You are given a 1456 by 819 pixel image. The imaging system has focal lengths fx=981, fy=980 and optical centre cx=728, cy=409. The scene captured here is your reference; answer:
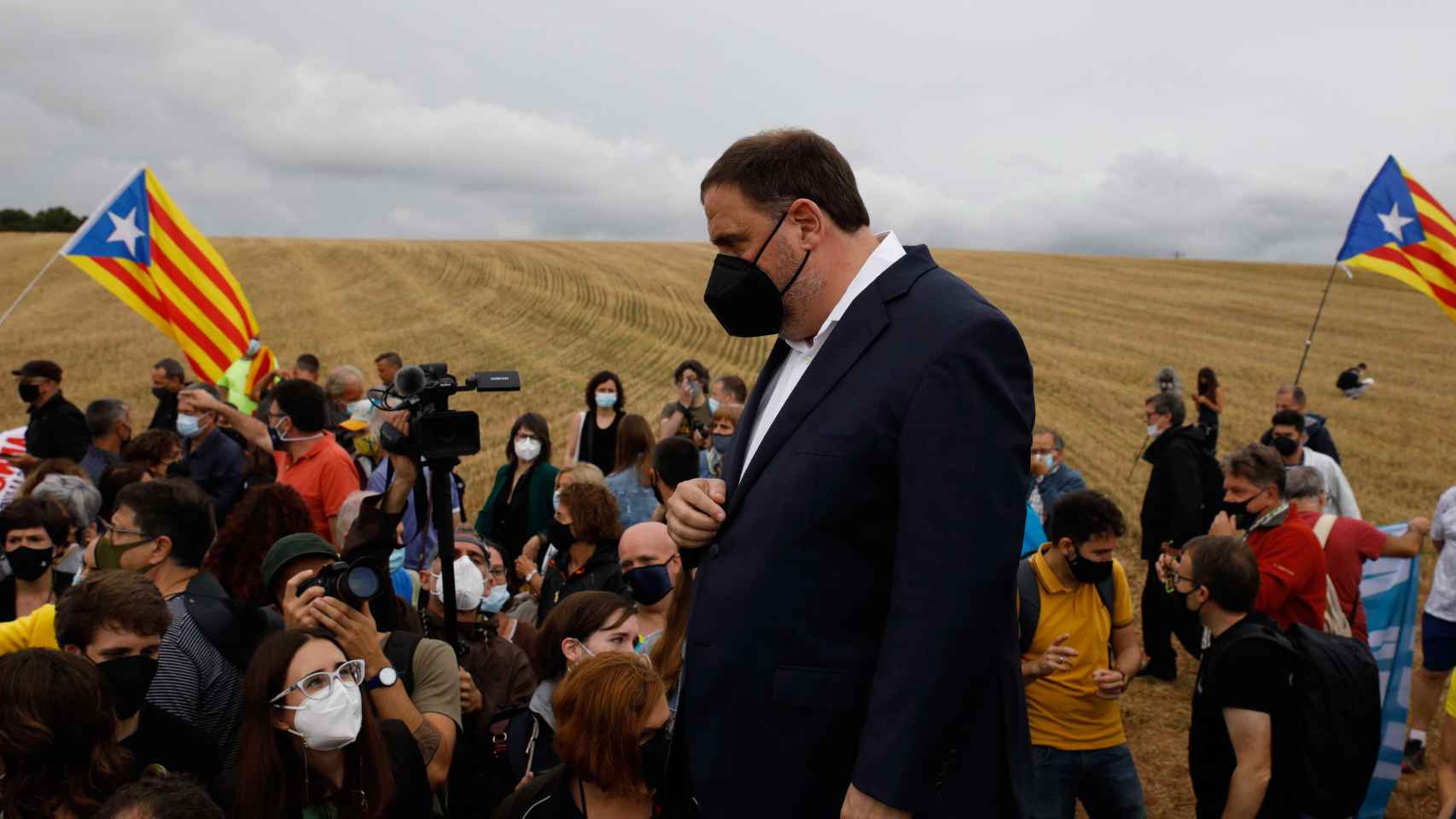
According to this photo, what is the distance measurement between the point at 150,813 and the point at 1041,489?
6.54 metres

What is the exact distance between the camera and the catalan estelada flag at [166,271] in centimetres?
849

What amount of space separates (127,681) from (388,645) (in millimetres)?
823

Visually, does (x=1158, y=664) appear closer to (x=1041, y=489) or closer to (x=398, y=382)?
(x=1041, y=489)

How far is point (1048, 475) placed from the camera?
25.4ft

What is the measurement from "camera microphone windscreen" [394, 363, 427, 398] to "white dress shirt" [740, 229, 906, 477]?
1.60 m

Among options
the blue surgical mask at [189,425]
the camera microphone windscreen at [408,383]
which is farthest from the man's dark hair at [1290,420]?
the blue surgical mask at [189,425]

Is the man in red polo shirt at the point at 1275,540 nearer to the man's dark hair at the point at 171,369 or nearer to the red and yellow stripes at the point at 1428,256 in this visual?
the red and yellow stripes at the point at 1428,256

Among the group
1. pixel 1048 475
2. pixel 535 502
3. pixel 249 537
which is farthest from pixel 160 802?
pixel 1048 475

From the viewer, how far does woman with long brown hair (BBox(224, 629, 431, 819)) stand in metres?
2.87

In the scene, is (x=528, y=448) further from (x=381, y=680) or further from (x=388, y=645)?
(x=381, y=680)

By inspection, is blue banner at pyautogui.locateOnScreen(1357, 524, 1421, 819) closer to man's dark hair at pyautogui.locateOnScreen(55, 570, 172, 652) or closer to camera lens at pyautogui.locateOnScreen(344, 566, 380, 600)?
camera lens at pyautogui.locateOnScreen(344, 566, 380, 600)

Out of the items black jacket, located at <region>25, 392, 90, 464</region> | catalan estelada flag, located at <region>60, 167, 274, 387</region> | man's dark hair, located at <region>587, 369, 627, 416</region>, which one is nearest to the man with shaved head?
→ man's dark hair, located at <region>587, 369, 627, 416</region>

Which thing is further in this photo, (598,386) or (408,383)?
(598,386)

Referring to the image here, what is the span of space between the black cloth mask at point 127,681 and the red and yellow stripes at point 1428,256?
9175 millimetres
